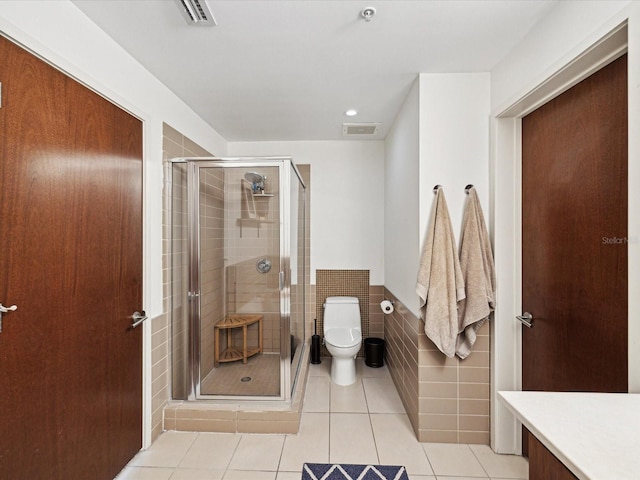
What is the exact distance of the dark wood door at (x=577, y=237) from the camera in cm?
121

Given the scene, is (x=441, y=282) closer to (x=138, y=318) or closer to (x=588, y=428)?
(x=588, y=428)

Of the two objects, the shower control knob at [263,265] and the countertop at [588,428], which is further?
the shower control knob at [263,265]

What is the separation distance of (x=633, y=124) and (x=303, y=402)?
8.24 feet

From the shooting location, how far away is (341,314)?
10.6 ft

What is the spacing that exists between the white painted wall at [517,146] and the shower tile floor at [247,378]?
1474 mm

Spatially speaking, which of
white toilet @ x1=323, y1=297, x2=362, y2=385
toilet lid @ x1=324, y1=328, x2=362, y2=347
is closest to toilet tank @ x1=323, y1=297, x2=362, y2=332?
white toilet @ x1=323, y1=297, x2=362, y2=385

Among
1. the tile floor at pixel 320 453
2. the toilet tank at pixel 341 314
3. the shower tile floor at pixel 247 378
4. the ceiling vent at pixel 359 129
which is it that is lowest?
the tile floor at pixel 320 453

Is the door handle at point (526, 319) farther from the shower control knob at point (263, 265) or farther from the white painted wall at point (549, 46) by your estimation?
the shower control knob at point (263, 265)

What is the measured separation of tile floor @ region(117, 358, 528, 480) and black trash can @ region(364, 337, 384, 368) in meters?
0.82

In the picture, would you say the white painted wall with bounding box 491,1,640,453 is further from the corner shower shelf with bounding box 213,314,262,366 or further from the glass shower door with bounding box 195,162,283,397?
the corner shower shelf with bounding box 213,314,262,366

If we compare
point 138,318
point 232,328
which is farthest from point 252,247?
point 138,318

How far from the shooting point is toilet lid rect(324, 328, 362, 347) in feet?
9.09

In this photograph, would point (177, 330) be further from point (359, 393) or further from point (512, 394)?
point (512, 394)

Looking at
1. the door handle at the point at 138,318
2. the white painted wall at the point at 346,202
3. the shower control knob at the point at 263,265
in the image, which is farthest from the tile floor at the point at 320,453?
the white painted wall at the point at 346,202
